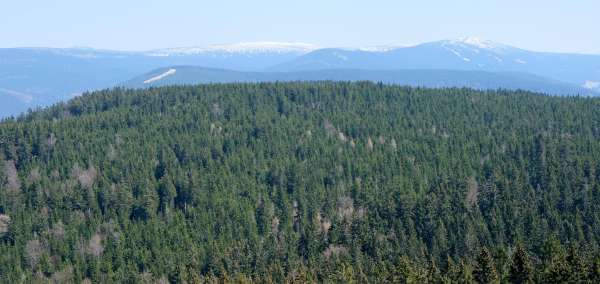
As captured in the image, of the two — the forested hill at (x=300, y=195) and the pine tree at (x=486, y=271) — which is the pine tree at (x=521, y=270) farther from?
the pine tree at (x=486, y=271)

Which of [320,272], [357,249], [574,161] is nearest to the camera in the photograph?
[320,272]

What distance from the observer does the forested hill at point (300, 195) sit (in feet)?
335

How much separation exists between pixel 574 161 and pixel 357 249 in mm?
55875

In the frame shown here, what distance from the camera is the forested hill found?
335 ft

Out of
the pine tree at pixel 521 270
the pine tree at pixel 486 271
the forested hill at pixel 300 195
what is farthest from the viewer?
the forested hill at pixel 300 195

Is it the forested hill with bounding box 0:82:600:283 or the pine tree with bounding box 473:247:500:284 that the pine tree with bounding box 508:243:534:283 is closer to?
the forested hill with bounding box 0:82:600:283

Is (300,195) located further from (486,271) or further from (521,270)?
(521,270)

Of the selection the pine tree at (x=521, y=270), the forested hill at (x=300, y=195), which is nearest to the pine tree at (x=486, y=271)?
the forested hill at (x=300, y=195)

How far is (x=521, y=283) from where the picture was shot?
72750mm

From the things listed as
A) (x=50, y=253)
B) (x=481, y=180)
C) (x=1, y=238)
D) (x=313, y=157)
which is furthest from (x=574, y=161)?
(x=1, y=238)

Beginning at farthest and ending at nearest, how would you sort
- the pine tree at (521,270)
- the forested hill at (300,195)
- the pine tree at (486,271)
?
the forested hill at (300,195), the pine tree at (486,271), the pine tree at (521,270)

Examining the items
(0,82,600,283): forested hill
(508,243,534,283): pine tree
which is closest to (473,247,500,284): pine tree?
(0,82,600,283): forested hill

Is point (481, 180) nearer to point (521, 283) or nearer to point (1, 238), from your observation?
point (521, 283)

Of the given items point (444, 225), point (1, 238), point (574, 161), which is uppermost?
point (574, 161)
